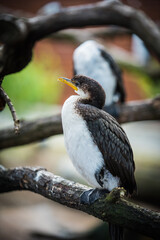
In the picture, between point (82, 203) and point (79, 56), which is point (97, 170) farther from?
point (79, 56)

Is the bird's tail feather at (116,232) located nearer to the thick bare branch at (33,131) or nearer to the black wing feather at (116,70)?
the thick bare branch at (33,131)

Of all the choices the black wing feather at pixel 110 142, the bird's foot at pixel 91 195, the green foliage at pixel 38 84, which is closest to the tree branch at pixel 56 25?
the black wing feather at pixel 110 142

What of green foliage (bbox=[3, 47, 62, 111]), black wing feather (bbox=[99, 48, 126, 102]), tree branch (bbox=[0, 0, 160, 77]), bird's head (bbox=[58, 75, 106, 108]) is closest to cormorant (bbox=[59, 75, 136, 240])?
bird's head (bbox=[58, 75, 106, 108])

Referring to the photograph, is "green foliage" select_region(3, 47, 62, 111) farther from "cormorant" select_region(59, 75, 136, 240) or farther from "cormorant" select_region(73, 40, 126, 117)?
"cormorant" select_region(59, 75, 136, 240)

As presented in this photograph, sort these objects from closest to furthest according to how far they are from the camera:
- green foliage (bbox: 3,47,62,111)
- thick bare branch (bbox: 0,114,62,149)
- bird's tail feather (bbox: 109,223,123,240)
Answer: bird's tail feather (bbox: 109,223,123,240), thick bare branch (bbox: 0,114,62,149), green foliage (bbox: 3,47,62,111)

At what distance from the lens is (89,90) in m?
1.22

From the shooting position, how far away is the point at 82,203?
4.25 feet

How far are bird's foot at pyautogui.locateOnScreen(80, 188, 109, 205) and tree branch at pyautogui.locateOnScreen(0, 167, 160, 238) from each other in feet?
0.06

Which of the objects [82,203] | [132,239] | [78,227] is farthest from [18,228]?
[82,203]

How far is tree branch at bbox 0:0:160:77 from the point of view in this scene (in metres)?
1.46

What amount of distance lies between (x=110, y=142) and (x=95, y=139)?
0.23ft

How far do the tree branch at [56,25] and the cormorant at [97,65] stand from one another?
556 mm

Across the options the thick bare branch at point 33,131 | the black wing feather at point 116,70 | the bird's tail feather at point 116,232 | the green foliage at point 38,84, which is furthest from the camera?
A: the green foliage at point 38,84

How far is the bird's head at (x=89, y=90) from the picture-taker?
3.97 feet
